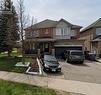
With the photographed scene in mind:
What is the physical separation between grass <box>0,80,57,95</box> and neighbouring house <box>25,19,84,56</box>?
26.9m

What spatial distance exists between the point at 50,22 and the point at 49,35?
4820mm

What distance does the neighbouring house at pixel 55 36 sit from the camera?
41.8m

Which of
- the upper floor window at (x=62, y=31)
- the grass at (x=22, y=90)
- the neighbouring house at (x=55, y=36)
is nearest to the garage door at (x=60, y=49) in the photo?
the neighbouring house at (x=55, y=36)

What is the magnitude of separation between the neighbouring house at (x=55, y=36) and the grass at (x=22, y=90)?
88.4 feet

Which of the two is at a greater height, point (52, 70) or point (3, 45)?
point (3, 45)

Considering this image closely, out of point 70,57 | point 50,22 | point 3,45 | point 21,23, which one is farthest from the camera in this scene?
point 50,22

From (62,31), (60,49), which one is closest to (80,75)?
(60,49)

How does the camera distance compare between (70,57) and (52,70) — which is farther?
(70,57)

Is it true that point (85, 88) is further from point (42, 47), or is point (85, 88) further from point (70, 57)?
point (42, 47)

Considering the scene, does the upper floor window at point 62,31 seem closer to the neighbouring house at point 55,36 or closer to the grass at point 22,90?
the neighbouring house at point 55,36

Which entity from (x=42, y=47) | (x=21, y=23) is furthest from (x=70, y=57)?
(x=42, y=47)

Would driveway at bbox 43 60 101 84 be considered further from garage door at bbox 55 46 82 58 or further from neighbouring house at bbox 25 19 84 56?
neighbouring house at bbox 25 19 84 56

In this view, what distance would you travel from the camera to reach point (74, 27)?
161 ft

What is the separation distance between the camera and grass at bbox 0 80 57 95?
11.9 metres
